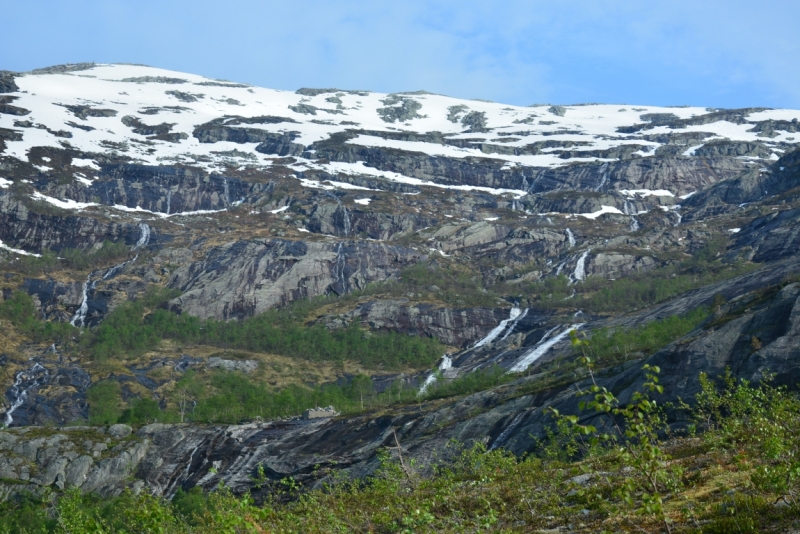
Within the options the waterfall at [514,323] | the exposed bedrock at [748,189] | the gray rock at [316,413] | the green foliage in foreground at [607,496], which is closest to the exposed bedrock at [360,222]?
the waterfall at [514,323]

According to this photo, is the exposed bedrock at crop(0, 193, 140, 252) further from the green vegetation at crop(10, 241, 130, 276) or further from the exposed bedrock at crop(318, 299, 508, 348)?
the exposed bedrock at crop(318, 299, 508, 348)

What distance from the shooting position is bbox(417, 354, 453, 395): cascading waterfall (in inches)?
4165

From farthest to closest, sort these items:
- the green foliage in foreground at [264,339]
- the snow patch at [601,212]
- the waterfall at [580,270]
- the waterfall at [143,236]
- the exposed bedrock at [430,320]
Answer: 1. the snow patch at [601,212]
2. the waterfall at [143,236]
3. the waterfall at [580,270]
4. the exposed bedrock at [430,320]
5. the green foliage in foreground at [264,339]

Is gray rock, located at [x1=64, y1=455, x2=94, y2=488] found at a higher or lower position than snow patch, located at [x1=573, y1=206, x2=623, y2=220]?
lower

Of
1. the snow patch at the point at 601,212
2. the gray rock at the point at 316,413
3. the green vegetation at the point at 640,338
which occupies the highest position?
the snow patch at the point at 601,212

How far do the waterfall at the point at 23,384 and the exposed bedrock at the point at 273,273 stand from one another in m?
36.1

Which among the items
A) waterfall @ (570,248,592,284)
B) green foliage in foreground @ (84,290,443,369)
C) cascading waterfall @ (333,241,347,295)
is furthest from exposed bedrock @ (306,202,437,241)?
green foliage in foreground @ (84,290,443,369)

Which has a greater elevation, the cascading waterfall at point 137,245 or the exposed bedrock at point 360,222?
the exposed bedrock at point 360,222

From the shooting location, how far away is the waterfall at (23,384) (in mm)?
96050

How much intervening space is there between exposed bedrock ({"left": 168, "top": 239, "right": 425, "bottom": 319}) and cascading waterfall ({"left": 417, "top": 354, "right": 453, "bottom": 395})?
38558 millimetres

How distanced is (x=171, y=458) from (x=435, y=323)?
2819 inches

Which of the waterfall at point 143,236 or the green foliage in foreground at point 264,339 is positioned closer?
the green foliage in foreground at point 264,339

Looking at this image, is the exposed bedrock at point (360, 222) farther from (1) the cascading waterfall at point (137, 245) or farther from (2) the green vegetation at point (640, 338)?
(2) the green vegetation at point (640, 338)

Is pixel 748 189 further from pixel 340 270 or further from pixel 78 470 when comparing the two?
pixel 78 470
